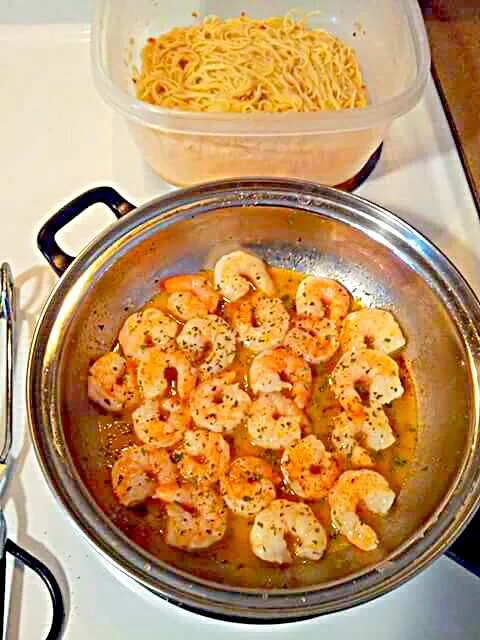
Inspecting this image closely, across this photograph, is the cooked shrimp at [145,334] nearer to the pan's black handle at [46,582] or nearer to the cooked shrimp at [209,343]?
the cooked shrimp at [209,343]

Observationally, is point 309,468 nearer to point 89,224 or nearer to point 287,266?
point 287,266

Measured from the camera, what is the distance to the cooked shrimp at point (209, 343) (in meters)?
1.14

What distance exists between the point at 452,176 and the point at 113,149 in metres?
0.69

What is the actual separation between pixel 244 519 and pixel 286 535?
8 centimetres

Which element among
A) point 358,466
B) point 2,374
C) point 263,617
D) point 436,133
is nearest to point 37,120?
point 2,374

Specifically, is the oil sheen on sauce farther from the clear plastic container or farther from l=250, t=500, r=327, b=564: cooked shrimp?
the clear plastic container

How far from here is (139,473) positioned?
101cm

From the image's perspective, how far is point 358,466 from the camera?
1055 mm

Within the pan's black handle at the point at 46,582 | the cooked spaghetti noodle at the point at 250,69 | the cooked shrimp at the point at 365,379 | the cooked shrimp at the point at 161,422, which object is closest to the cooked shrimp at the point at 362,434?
the cooked shrimp at the point at 365,379

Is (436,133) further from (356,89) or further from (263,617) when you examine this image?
(263,617)

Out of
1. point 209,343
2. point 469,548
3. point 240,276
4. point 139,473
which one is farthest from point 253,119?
point 469,548

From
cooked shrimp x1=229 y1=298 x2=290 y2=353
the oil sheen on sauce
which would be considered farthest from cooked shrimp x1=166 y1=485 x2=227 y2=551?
cooked shrimp x1=229 y1=298 x2=290 y2=353

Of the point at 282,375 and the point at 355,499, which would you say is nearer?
the point at 355,499

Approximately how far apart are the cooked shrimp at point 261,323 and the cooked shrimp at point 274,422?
0.11 m
